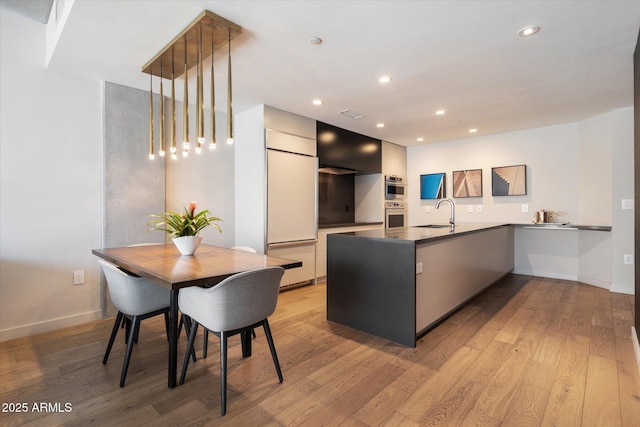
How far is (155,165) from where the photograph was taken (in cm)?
343

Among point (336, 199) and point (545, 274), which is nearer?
point (545, 274)

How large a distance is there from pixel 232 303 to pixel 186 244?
90 centimetres

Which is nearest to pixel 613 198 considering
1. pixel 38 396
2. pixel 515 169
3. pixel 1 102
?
pixel 515 169

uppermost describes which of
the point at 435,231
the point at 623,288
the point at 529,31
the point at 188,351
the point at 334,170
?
the point at 529,31

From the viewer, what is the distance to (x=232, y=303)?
5.71ft

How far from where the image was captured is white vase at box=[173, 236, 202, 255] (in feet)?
7.89

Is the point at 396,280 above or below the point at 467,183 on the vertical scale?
below

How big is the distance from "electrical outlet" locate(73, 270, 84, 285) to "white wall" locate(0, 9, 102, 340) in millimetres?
38

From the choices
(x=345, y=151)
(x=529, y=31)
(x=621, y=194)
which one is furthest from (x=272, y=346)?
(x=621, y=194)

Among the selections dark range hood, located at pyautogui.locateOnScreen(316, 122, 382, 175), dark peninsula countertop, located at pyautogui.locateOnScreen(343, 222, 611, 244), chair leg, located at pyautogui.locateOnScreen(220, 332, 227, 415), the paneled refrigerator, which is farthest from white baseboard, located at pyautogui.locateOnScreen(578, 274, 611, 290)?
chair leg, located at pyautogui.locateOnScreen(220, 332, 227, 415)

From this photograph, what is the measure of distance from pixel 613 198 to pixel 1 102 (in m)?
6.52

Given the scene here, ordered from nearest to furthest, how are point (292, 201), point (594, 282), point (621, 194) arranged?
point (621, 194) → point (292, 201) → point (594, 282)

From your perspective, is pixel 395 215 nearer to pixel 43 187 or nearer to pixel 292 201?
pixel 292 201

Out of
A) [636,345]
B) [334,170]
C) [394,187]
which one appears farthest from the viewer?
[394,187]
